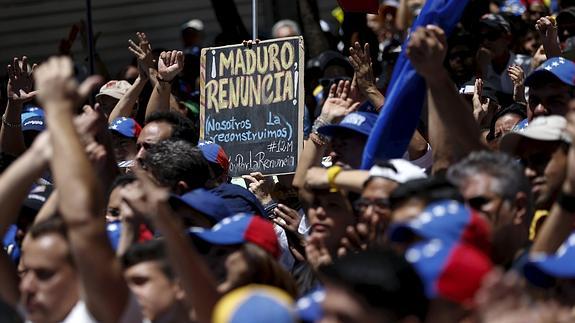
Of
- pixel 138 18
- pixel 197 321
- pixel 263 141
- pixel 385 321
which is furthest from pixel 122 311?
pixel 138 18

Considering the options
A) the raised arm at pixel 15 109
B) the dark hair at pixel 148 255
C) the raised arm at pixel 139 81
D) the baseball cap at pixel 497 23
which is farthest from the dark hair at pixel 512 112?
the dark hair at pixel 148 255

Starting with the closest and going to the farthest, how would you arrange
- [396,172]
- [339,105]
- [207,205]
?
1. [396,172]
2. [207,205]
3. [339,105]

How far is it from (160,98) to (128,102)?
1.31 ft

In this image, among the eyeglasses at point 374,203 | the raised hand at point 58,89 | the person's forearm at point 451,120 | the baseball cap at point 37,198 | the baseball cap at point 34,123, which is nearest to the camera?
the raised hand at point 58,89

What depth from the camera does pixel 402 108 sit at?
6.55 m

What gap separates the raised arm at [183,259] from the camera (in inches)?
179

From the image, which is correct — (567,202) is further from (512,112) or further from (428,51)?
(512,112)

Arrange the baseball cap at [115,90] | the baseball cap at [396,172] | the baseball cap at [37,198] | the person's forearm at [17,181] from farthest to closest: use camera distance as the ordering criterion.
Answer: the baseball cap at [115,90]
the baseball cap at [37,198]
the baseball cap at [396,172]
the person's forearm at [17,181]

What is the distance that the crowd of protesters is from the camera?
4.15 meters

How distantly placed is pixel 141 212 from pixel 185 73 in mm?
7064

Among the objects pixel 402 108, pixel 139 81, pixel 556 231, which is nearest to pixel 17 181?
pixel 556 231

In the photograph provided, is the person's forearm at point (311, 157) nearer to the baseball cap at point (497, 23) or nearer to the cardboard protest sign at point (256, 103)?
the cardboard protest sign at point (256, 103)

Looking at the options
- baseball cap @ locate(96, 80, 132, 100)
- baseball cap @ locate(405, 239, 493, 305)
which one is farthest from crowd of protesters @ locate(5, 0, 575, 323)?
baseball cap @ locate(96, 80, 132, 100)

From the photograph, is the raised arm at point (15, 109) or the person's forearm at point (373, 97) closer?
the person's forearm at point (373, 97)
